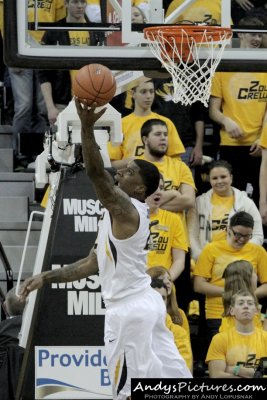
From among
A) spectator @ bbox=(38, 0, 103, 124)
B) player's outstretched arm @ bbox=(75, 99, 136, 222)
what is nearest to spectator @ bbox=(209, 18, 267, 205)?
spectator @ bbox=(38, 0, 103, 124)

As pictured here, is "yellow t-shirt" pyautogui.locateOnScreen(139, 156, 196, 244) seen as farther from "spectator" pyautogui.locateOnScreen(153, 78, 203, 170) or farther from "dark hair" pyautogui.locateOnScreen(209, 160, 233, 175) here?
"spectator" pyautogui.locateOnScreen(153, 78, 203, 170)

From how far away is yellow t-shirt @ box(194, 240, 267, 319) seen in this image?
9820 mm

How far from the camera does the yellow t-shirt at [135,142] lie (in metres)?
10.3

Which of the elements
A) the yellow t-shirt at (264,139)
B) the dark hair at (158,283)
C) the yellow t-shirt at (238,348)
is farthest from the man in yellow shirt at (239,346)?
the yellow t-shirt at (264,139)

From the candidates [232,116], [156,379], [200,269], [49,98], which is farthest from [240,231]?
[156,379]

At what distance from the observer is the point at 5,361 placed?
8.79 meters

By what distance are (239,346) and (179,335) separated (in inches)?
18.0

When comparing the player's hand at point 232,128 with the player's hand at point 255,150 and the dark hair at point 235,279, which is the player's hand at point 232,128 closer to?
the player's hand at point 255,150

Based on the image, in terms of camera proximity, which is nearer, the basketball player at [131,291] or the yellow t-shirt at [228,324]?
the basketball player at [131,291]

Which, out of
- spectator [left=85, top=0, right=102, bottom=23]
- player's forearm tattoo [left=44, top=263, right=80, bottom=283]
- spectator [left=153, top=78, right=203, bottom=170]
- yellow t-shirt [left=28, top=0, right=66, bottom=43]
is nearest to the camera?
player's forearm tattoo [left=44, top=263, right=80, bottom=283]

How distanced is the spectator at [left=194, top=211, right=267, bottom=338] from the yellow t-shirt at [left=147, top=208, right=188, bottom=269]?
22 centimetres

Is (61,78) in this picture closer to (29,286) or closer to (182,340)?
(182,340)

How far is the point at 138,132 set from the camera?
1030 centimetres

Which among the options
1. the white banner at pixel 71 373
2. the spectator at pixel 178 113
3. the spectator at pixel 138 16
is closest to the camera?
the spectator at pixel 138 16
